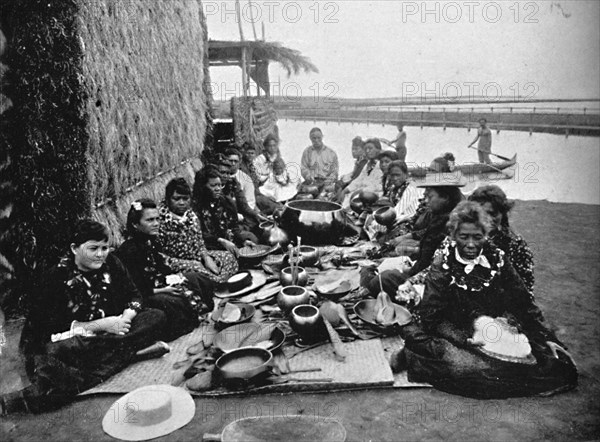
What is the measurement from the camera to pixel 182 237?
3.95 metres

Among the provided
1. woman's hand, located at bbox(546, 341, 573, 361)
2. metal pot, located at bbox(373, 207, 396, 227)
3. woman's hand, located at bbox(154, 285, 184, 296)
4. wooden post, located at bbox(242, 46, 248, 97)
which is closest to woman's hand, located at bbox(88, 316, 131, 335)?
woman's hand, located at bbox(154, 285, 184, 296)

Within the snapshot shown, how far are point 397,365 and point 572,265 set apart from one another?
2.93 metres

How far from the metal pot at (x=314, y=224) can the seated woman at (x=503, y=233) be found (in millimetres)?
2091

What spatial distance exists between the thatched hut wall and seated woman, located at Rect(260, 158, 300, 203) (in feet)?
9.27

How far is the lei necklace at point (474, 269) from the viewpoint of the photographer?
272cm

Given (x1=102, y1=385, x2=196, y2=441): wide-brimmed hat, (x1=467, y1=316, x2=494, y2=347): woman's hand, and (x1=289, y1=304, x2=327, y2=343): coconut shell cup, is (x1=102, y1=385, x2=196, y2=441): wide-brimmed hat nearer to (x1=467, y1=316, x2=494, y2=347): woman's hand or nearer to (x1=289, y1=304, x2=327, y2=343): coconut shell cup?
(x1=289, y1=304, x2=327, y2=343): coconut shell cup

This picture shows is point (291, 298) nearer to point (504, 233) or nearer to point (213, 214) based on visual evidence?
point (504, 233)

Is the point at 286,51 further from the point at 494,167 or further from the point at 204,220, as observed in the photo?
the point at 204,220

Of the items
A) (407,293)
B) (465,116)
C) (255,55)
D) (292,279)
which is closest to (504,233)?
(407,293)

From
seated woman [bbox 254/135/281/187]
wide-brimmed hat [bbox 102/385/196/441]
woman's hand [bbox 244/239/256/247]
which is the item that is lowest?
wide-brimmed hat [bbox 102/385/196/441]

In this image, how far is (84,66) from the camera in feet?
11.2

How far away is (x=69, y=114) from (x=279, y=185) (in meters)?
4.45

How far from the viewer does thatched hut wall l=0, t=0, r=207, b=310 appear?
3.25m

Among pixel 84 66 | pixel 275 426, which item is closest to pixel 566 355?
pixel 275 426
